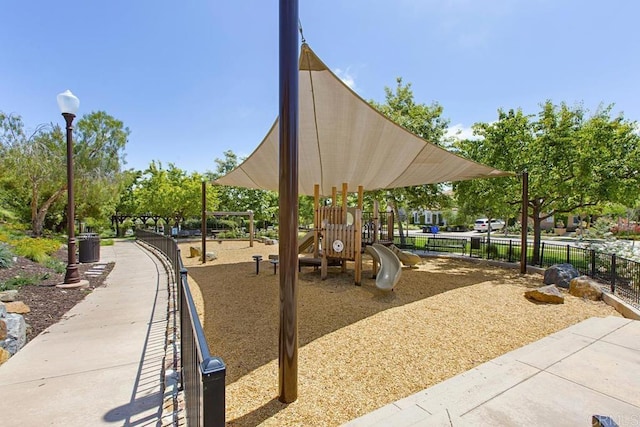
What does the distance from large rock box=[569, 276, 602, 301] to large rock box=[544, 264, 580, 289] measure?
53 cm

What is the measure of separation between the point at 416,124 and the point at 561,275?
355 inches

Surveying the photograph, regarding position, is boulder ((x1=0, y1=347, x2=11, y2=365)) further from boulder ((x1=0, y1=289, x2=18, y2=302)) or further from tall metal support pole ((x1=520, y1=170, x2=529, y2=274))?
tall metal support pole ((x1=520, y1=170, x2=529, y2=274))

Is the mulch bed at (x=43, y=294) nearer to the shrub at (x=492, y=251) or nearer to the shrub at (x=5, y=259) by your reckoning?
the shrub at (x=5, y=259)

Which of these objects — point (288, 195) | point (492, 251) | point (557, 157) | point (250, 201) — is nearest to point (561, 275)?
point (557, 157)

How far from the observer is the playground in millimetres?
2725

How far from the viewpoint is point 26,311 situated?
4480 millimetres

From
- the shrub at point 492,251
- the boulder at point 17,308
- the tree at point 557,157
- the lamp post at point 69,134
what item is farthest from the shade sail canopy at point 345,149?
the boulder at point 17,308

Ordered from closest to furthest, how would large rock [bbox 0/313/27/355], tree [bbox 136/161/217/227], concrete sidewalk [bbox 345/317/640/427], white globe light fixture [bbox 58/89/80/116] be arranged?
concrete sidewalk [bbox 345/317/640/427] < large rock [bbox 0/313/27/355] < white globe light fixture [bbox 58/89/80/116] < tree [bbox 136/161/217/227]

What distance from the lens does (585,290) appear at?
Result: 6.15 metres

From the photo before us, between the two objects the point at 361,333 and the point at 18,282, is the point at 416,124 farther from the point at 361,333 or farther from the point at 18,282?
the point at 18,282

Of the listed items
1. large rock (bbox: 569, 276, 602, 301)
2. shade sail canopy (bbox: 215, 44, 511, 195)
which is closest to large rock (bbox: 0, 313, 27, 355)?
shade sail canopy (bbox: 215, 44, 511, 195)

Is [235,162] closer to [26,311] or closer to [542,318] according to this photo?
[26,311]

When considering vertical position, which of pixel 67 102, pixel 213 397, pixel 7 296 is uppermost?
pixel 67 102

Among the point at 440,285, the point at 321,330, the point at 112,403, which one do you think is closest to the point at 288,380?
the point at 112,403
